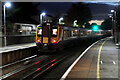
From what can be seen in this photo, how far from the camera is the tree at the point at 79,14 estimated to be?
250 ft

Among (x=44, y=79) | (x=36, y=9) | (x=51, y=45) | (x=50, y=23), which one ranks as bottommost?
(x=44, y=79)

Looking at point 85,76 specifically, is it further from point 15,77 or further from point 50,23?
point 50,23

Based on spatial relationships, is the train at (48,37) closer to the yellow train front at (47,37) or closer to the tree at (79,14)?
the yellow train front at (47,37)

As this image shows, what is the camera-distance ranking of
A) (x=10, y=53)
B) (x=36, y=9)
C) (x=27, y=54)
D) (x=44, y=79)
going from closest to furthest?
1. (x=44, y=79)
2. (x=10, y=53)
3. (x=27, y=54)
4. (x=36, y=9)

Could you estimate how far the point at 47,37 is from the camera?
58.9ft

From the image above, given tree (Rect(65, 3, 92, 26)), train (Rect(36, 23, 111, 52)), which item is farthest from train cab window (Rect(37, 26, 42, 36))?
tree (Rect(65, 3, 92, 26))

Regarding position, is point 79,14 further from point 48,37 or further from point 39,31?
point 48,37

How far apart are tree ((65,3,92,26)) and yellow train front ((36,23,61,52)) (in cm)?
5796

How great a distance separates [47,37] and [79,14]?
60968 mm

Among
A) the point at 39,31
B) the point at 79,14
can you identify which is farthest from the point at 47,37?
the point at 79,14

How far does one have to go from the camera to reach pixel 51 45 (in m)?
17.8

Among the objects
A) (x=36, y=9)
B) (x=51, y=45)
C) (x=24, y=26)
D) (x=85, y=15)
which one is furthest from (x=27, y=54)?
(x=85, y=15)

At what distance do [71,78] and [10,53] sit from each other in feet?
22.5

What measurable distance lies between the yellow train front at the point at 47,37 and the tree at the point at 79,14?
57957 mm
